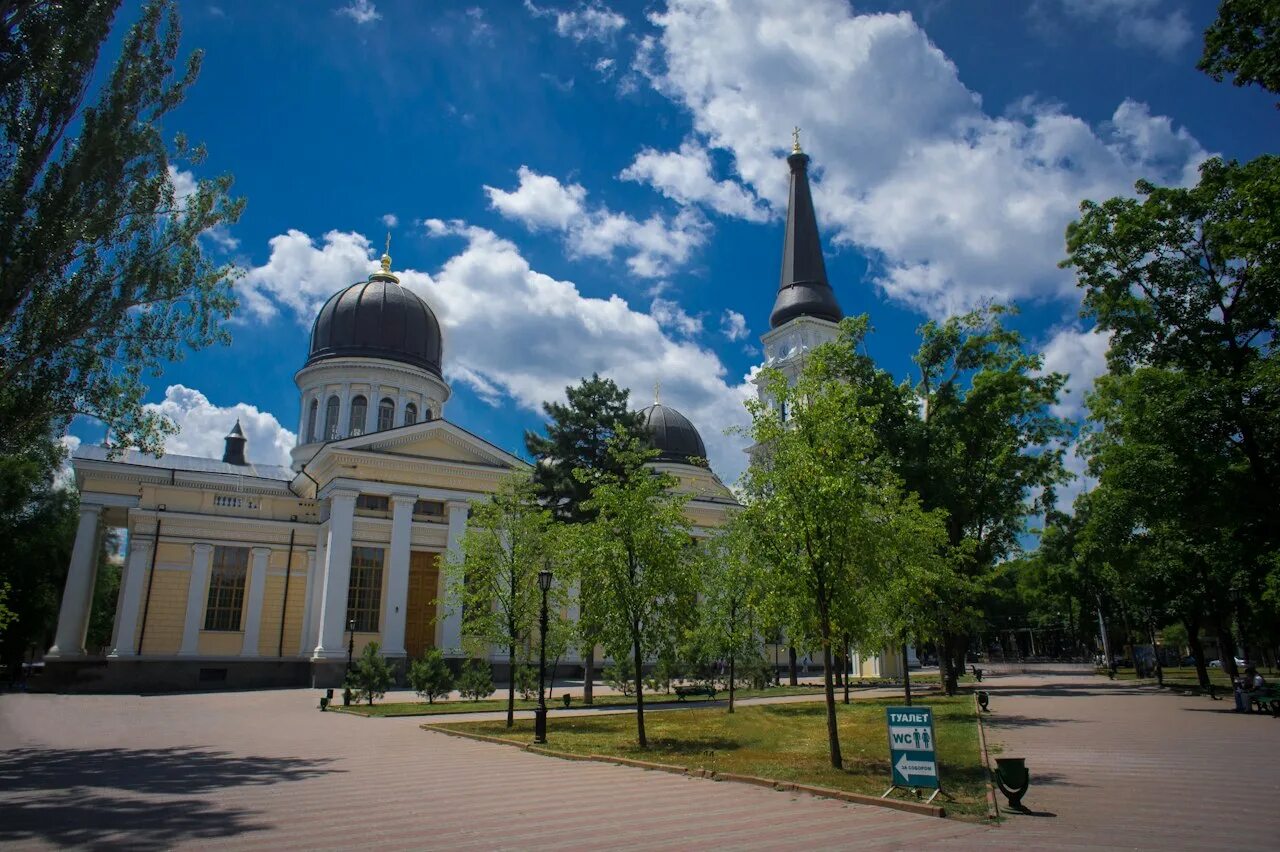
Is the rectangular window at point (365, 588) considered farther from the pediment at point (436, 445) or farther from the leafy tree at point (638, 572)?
the leafy tree at point (638, 572)

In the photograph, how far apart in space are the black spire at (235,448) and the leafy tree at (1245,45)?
56.8m

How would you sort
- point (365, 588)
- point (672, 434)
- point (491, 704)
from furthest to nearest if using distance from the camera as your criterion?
point (672, 434) → point (365, 588) → point (491, 704)

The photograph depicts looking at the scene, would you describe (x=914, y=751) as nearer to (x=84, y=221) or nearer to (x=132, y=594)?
(x=84, y=221)

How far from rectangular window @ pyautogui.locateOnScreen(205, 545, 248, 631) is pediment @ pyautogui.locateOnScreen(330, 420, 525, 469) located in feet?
25.0

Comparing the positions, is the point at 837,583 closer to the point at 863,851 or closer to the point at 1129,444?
the point at 863,851

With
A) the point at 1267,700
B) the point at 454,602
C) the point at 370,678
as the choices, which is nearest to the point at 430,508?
the point at 454,602

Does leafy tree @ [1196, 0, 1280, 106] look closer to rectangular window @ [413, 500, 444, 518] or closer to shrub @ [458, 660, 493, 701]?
shrub @ [458, 660, 493, 701]

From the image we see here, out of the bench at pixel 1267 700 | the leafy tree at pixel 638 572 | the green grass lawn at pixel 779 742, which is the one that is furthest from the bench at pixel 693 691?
the bench at pixel 1267 700

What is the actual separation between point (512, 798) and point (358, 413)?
41773 mm

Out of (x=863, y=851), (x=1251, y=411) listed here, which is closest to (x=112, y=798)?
(x=863, y=851)

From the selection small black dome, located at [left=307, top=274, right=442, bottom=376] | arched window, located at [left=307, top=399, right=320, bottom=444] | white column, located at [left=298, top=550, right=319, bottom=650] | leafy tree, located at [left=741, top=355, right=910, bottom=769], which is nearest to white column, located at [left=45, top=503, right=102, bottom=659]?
white column, located at [left=298, top=550, right=319, bottom=650]

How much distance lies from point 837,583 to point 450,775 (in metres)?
6.95

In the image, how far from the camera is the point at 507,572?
2316cm

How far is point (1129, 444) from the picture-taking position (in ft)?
83.2
